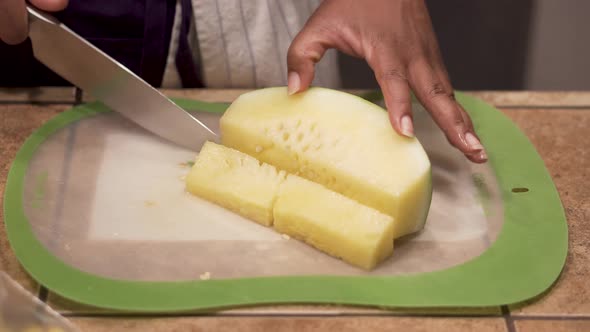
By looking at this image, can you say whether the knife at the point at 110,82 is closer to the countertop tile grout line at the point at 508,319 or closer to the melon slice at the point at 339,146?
the melon slice at the point at 339,146

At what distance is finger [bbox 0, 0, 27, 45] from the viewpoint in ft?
3.41

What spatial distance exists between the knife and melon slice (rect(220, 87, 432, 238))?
0.21 ft

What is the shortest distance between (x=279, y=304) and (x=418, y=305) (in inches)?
5.9

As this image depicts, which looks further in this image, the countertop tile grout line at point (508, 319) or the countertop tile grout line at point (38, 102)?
the countertop tile grout line at point (38, 102)

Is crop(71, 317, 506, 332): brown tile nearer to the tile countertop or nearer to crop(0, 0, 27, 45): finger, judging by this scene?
the tile countertop

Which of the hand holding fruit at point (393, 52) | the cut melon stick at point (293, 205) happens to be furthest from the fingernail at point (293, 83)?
the cut melon stick at point (293, 205)

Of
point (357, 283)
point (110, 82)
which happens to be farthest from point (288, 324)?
point (110, 82)

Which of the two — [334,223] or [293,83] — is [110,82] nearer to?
[293,83]

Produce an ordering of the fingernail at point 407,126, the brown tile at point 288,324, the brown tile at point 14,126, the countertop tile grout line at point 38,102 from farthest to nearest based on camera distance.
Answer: the countertop tile grout line at point 38,102 → the brown tile at point 14,126 → the fingernail at point 407,126 → the brown tile at point 288,324

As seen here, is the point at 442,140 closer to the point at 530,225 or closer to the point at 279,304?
the point at 530,225

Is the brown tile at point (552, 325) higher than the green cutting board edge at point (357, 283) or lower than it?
lower

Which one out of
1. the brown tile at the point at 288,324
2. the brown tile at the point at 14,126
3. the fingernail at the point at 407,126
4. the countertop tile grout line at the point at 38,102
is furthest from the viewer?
the countertop tile grout line at the point at 38,102

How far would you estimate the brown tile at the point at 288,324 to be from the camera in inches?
35.8

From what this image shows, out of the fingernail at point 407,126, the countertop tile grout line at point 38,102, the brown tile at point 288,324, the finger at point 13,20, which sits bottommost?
the brown tile at point 288,324
